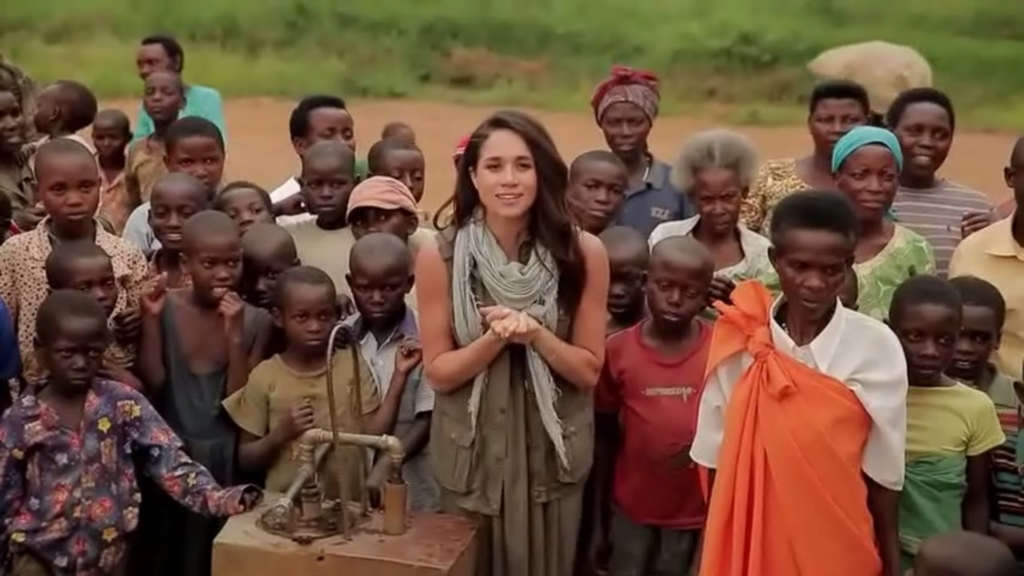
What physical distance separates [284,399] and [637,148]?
1.78 m

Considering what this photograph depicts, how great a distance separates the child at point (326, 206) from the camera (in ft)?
13.6

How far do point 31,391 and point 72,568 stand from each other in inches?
16.0

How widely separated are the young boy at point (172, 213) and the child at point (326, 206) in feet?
1.00

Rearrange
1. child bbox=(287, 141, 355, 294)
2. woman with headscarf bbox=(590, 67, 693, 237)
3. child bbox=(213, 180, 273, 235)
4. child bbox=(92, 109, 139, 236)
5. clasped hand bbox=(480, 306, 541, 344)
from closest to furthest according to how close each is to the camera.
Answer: clasped hand bbox=(480, 306, 541, 344) → child bbox=(287, 141, 355, 294) → child bbox=(213, 180, 273, 235) → woman with headscarf bbox=(590, 67, 693, 237) → child bbox=(92, 109, 139, 236)

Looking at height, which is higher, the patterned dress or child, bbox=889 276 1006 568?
the patterned dress

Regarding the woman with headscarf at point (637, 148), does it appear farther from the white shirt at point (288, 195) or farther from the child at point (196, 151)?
the child at point (196, 151)

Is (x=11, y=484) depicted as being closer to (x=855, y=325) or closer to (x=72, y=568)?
(x=72, y=568)

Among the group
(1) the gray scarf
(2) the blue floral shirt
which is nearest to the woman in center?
(1) the gray scarf

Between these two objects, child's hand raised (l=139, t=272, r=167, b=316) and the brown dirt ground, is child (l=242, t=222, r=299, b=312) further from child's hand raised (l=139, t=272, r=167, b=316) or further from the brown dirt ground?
the brown dirt ground

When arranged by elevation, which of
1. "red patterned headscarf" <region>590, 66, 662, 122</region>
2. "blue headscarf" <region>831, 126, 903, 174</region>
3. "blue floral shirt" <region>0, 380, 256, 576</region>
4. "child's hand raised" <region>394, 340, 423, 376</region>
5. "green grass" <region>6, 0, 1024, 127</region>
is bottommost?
"blue floral shirt" <region>0, 380, 256, 576</region>

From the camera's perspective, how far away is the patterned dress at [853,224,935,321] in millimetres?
3607

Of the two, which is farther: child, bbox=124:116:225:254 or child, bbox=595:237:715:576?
child, bbox=124:116:225:254

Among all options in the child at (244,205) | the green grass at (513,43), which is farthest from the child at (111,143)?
the green grass at (513,43)

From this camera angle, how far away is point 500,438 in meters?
2.98
